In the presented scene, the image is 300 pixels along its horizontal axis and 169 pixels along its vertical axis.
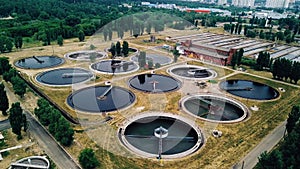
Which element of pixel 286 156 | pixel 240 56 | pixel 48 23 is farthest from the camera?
pixel 48 23

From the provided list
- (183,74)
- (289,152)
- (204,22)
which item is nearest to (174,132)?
(289,152)

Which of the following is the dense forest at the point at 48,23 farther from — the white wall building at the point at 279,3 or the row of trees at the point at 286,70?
the white wall building at the point at 279,3

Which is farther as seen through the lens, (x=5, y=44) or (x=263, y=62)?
(x=5, y=44)

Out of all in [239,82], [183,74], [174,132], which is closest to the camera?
[174,132]

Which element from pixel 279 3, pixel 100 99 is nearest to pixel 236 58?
pixel 100 99

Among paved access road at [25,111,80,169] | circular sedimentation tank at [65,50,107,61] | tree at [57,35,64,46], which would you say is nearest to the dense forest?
tree at [57,35,64,46]

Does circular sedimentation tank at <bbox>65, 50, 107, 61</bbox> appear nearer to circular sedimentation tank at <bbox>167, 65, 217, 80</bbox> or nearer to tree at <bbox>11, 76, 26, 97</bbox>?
circular sedimentation tank at <bbox>167, 65, 217, 80</bbox>

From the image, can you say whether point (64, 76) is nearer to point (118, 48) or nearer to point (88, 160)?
point (118, 48)

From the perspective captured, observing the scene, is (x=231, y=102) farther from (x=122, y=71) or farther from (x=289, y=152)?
(x=122, y=71)
